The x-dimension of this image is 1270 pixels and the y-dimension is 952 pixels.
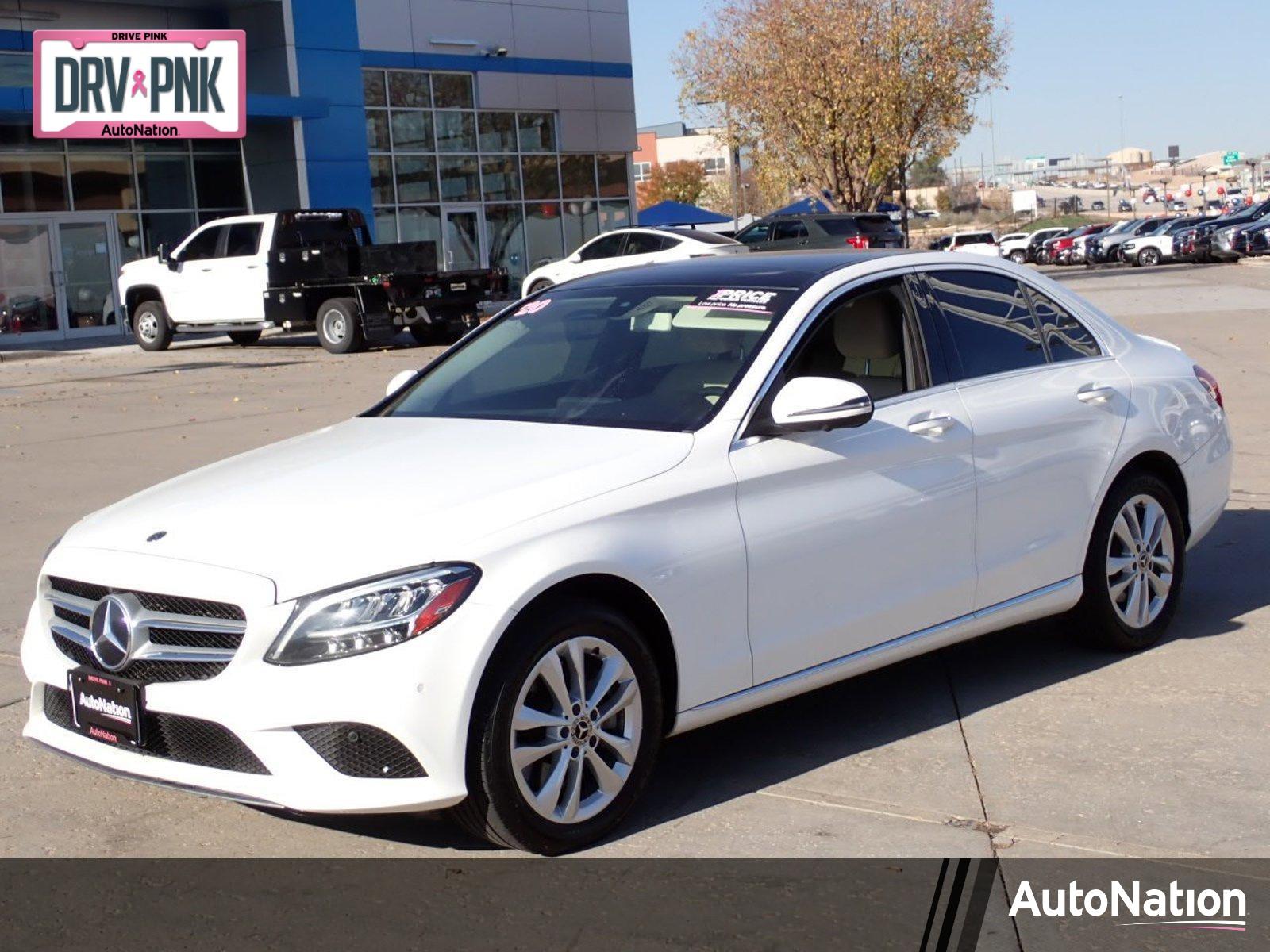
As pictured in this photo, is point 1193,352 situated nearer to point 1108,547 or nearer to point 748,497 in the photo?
point 1108,547

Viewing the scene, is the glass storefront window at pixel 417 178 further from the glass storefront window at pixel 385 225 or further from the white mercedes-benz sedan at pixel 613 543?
the white mercedes-benz sedan at pixel 613 543

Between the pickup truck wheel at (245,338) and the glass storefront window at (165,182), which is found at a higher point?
the glass storefront window at (165,182)

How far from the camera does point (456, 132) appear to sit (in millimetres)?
37219

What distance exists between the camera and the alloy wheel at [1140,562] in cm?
612

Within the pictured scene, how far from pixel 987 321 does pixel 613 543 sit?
2236mm

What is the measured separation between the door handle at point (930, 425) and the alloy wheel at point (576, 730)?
1.48 m

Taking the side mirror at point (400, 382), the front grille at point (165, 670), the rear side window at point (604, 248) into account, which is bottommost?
the front grille at point (165, 670)

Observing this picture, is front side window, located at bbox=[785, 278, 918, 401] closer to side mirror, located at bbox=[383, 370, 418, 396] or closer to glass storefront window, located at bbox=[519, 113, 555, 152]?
side mirror, located at bbox=[383, 370, 418, 396]

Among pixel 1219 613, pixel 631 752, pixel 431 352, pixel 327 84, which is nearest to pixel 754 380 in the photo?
pixel 631 752

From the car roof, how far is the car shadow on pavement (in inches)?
60.0

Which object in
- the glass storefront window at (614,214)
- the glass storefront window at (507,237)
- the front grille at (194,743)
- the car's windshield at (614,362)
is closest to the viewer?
the front grille at (194,743)

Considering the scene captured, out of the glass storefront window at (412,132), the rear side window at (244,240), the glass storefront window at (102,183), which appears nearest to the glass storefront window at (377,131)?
the glass storefront window at (412,132)

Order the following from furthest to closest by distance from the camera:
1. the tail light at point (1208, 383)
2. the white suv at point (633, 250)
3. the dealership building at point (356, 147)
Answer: the dealership building at point (356, 147), the white suv at point (633, 250), the tail light at point (1208, 383)

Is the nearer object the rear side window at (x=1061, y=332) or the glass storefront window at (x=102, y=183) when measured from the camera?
the rear side window at (x=1061, y=332)
